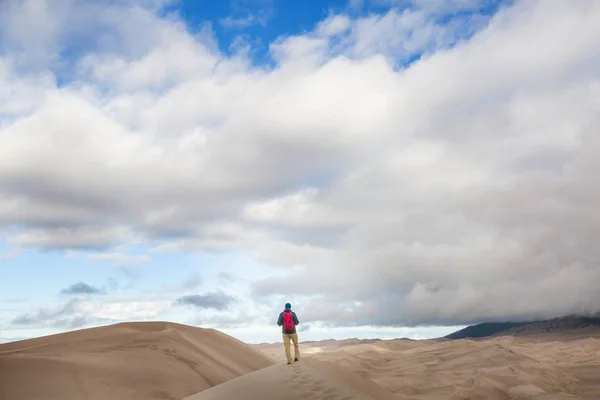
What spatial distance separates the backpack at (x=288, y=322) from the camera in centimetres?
1655

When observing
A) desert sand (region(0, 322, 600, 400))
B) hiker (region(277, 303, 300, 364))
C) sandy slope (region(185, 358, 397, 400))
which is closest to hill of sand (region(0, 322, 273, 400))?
desert sand (region(0, 322, 600, 400))

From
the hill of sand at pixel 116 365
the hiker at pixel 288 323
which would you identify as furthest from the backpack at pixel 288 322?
the hill of sand at pixel 116 365

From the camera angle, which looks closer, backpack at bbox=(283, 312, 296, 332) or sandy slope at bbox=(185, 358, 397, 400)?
sandy slope at bbox=(185, 358, 397, 400)

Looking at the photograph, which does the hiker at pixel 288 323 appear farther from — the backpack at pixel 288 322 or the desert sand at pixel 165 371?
the desert sand at pixel 165 371

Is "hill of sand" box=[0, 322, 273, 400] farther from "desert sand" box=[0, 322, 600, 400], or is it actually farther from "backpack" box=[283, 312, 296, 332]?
"backpack" box=[283, 312, 296, 332]

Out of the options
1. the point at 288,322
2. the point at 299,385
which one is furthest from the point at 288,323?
the point at 299,385

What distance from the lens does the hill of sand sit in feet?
48.5

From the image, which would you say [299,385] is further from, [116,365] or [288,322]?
[116,365]

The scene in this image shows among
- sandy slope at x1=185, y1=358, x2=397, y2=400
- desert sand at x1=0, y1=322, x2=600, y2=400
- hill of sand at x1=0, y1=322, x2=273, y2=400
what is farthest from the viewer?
hill of sand at x1=0, y1=322, x2=273, y2=400

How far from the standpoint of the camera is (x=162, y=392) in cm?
1636

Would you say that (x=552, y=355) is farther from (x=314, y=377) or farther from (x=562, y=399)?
(x=314, y=377)

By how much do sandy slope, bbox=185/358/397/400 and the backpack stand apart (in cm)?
119

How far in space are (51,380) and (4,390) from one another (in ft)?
4.34

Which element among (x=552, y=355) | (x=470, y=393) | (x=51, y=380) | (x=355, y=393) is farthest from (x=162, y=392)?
(x=552, y=355)
